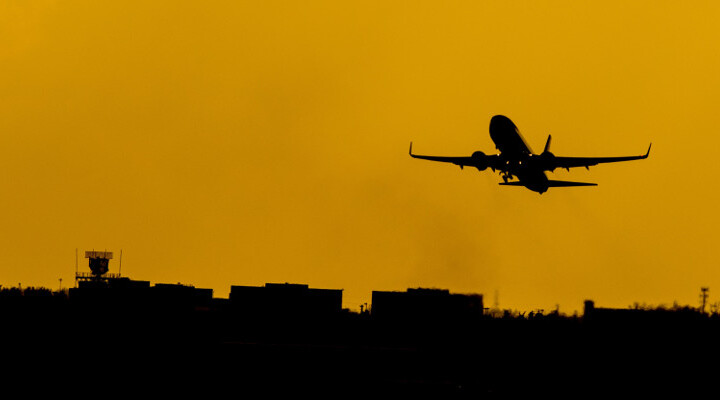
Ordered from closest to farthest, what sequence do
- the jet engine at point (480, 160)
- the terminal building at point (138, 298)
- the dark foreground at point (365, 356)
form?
the dark foreground at point (365, 356) < the jet engine at point (480, 160) < the terminal building at point (138, 298)

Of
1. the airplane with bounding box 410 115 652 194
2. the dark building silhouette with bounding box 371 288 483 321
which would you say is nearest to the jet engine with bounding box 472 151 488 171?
the airplane with bounding box 410 115 652 194

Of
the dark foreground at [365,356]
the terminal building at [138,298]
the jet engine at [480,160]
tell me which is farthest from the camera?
the terminal building at [138,298]

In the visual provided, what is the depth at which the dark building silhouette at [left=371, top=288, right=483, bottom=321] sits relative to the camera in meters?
146

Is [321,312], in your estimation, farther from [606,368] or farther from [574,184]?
[606,368]

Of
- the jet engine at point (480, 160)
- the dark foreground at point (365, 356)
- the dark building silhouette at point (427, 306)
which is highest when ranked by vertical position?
the jet engine at point (480, 160)

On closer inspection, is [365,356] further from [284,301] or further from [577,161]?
[284,301]

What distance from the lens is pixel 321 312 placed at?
158750 mm

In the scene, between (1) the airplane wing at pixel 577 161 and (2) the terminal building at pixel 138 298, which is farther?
(2) the terminal building at pixel 138 298

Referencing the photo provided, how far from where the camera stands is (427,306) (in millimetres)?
148375

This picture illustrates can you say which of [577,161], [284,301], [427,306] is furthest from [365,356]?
[284,301]

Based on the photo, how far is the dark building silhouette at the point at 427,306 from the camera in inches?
5758

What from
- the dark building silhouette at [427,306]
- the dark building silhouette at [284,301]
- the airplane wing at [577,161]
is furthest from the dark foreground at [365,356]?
the airplane wing at [577,161]

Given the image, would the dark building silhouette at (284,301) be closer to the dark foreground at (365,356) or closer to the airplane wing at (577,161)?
the dark foreground at (365,356)

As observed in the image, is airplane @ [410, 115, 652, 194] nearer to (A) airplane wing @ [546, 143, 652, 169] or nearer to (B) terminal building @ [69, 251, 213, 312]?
(A) airplane wing @ [546, 143, 652, 169]
